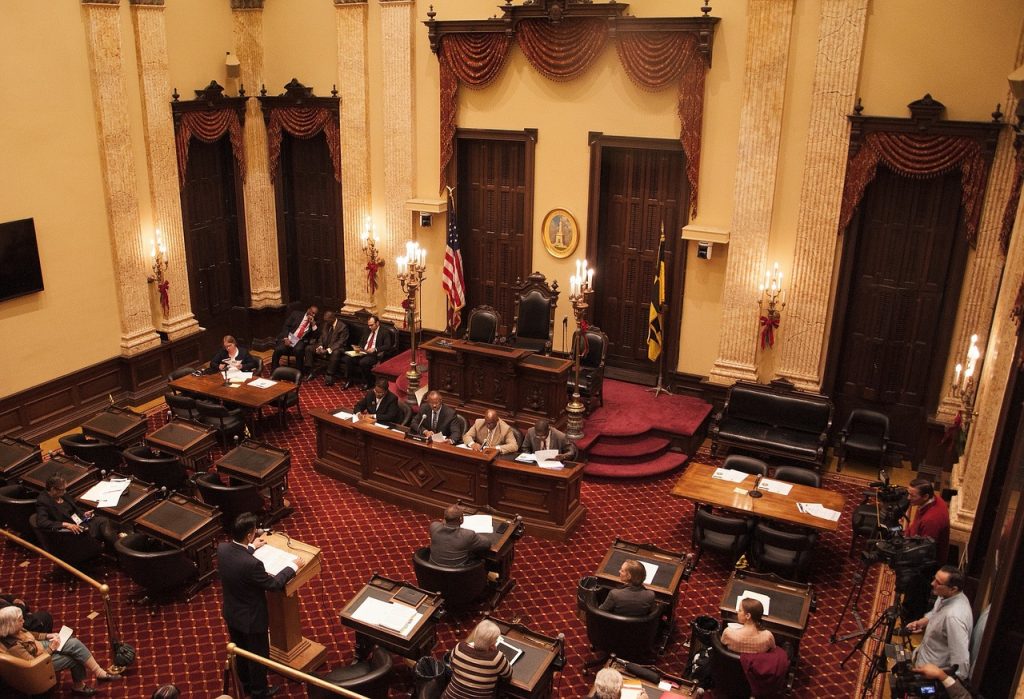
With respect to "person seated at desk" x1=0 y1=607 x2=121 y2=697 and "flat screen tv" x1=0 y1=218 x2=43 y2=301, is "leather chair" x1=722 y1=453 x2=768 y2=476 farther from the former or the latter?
"flat screen tv" x1=0 y1=218 x2=43 y2=301

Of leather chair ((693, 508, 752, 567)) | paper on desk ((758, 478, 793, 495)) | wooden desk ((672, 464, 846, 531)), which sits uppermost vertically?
paper on desk ((758, 478, 793, 495))

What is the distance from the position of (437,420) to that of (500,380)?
148cm

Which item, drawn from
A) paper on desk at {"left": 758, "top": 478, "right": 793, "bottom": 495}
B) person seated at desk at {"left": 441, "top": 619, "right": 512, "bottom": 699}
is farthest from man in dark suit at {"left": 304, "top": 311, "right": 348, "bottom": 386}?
person seated at desk at {"left": 441, "top": 619, "right": 512, "bottom": 699}

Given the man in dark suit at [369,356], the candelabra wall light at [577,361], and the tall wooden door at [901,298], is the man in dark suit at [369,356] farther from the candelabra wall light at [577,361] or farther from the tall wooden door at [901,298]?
the tall wooden door at [901,298]

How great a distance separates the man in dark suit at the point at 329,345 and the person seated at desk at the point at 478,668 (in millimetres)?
8406

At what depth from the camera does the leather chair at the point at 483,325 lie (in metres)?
12.6

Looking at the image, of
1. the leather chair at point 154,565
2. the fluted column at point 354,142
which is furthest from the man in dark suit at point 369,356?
the leather chair at point 154,565

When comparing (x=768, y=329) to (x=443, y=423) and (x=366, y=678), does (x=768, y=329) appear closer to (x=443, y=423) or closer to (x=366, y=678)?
(x=443, y=423)

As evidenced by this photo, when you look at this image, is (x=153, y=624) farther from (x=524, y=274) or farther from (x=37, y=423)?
(x=524, y=274)

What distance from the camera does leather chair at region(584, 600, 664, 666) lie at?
7.01 meters

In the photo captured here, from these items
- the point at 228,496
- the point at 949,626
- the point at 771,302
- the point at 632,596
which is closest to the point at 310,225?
the point at 228,496

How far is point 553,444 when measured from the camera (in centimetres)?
990

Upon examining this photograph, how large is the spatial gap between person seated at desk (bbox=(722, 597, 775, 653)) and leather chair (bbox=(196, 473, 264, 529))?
5325mm

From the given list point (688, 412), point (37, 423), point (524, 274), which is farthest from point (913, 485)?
point (37, 423)
